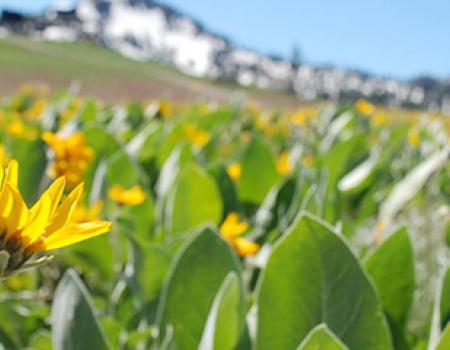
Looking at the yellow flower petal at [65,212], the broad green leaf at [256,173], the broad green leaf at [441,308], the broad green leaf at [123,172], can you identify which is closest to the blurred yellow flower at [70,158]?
the broad green leaf at [123,172]

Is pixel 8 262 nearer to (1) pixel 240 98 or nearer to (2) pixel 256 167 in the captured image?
(2) pixel 256 167

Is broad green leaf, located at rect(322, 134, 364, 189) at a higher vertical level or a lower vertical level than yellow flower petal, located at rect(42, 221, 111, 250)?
lower

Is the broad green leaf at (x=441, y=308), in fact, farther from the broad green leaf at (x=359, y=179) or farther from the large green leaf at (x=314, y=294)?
the broad green leaf at (x=359, y=179)

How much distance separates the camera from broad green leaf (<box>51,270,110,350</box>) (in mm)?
710

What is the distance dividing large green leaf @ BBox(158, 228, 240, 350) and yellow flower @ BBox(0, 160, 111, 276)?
34 centimetres

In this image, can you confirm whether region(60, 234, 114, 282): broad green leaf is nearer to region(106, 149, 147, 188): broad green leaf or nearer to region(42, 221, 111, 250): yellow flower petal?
region(106, 149, 147, 188): broad green leaf

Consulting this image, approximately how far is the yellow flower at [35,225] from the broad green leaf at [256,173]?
1.09m

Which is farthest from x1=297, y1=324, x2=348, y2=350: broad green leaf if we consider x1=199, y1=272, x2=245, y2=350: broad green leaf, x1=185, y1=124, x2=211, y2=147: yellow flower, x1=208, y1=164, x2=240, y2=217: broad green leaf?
x1=185, y1=124, x2=211, y2=147: yellow flower

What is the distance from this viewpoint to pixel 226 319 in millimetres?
694

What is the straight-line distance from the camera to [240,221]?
1.43m

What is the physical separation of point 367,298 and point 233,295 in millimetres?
123

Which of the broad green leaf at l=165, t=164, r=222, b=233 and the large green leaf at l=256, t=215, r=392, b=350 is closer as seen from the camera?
the large green leaf at l=256, t=215, r=392, b=350

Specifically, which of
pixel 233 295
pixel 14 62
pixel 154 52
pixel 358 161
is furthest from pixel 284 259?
pixel 154 52

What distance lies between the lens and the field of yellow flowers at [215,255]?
2.21 feet
